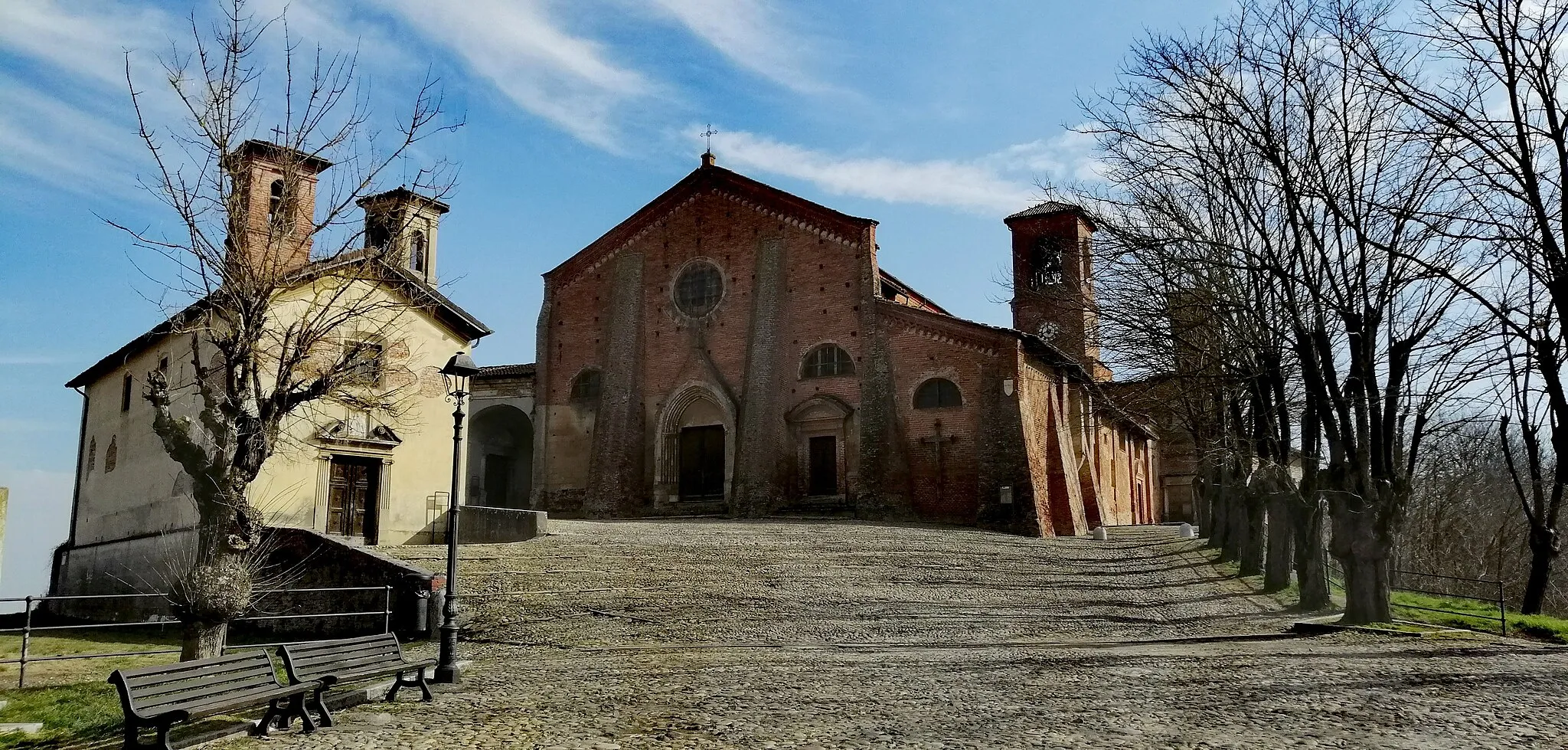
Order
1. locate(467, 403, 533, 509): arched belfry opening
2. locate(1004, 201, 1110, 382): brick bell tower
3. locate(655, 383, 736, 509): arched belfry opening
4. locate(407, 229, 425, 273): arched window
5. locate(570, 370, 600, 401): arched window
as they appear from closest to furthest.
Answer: locate(407, 229, 425, 273): arched window → locate(1004, 201, 1110, 382): brick bell tower → locate(655, 383, 736, 509): arched belfry opening → locate(570, 370, 600, 401): arched window → locate(467, 403, 533, 509): arched belfry opening

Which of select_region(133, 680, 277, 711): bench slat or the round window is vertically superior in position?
the round window

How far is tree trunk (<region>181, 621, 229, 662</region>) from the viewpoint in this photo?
10.5 meters

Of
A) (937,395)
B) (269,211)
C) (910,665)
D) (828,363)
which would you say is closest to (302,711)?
(910,665)

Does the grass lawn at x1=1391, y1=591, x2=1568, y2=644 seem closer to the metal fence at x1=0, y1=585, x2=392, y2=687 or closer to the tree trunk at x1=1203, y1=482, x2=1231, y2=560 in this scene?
the tree trunk at x1=1203, y1=482, x2=1231, y2=560

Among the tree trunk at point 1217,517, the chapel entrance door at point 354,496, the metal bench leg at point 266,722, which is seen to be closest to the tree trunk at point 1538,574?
the tree trunk at point 1217,517

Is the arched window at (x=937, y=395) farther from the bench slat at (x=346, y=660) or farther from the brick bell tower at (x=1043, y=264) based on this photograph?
the bench slat at (x=346, y=660)

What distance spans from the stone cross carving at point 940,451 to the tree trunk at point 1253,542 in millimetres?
10032

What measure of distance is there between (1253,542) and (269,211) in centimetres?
1927

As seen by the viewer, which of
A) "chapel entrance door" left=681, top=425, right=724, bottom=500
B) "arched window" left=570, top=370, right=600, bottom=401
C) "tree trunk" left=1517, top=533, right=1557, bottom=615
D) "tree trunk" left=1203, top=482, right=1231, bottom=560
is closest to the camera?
"tree trunk" left=1517, top=533, right=1557, bottom=615

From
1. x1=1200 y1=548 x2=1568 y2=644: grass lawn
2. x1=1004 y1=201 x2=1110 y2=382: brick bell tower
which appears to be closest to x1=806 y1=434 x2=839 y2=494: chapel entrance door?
x1=1004 y1=201 x2=1110 y2=382: brick bell tower

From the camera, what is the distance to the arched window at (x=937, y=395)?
31703mm

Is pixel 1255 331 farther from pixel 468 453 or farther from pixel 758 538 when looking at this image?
pixel 468 453

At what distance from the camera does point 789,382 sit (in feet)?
112

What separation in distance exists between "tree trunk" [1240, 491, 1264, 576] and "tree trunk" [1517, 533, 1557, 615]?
14.9ft
